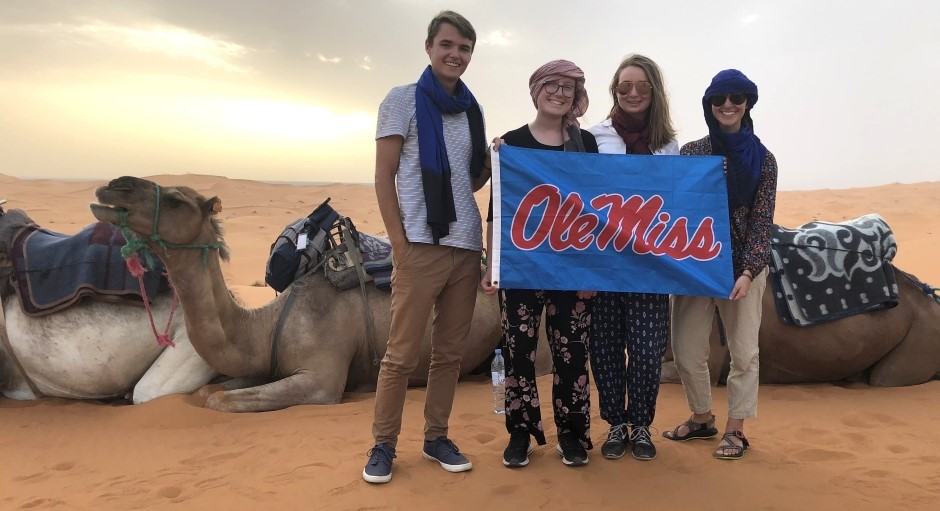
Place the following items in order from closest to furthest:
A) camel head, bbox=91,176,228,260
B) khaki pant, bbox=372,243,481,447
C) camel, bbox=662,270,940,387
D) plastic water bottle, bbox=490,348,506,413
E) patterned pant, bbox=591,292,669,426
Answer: khaki pant, bbox=372,243,481,447, patterned pant, bbox=591,292,669,426, camel head, bbox=91,176,228,260, plastic water bottle, bbox=490,348,506,413, camel, bbox=662,270,940,387

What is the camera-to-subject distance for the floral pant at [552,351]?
3.69 m

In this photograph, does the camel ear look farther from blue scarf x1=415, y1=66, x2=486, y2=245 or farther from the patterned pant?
the patterned pant

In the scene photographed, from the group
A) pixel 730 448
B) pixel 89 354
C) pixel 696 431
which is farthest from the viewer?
pixel 89 354

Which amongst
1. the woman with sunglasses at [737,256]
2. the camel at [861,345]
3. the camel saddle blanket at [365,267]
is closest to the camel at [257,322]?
the camel saddle blanket at [365,267]

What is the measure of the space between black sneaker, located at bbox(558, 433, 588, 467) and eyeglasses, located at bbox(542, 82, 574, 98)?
76.4 inches

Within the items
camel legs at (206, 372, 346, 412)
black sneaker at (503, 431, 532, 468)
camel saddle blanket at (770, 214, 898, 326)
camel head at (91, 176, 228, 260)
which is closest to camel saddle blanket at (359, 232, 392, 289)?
camel legs at (206, 372, 346, 412)

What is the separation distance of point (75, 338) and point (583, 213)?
3.94 m

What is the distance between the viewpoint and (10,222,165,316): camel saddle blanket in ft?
16.5

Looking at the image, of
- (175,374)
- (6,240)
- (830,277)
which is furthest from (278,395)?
(830,277)

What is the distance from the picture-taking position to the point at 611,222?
3.84 meters

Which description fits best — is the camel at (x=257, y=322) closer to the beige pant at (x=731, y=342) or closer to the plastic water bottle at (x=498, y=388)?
the plastic water bottle at (x=498, y=388)

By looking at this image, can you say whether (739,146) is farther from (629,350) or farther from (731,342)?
(629,350)

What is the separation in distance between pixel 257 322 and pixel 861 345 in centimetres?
478

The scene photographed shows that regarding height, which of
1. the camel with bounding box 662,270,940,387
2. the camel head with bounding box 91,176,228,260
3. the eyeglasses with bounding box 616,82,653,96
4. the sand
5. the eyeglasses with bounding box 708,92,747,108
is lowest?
the sand
